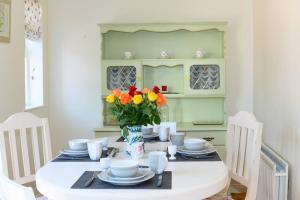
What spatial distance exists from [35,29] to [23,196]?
127 inches

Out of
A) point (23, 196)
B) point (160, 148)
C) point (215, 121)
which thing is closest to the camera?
point (23, 196)

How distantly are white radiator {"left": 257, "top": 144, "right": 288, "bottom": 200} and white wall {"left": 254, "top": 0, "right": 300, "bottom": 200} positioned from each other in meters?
0.06

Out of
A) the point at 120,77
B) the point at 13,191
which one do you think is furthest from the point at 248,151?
the point at 120,77

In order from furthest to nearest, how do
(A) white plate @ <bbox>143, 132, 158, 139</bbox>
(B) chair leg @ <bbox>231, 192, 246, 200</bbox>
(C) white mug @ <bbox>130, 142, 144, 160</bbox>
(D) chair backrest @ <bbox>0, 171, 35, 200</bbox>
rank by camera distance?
1. (B) chair leg @ <bbox>231, 192, 246, 200</bbox>
2. (A) white plate @ <bbox>143, 132, 158, 139</bbox>
3. (C) white mug @ <bbox>130, 142, 144, 160</bbox>
4. (D) chair backrest @ <bbox>0, 171, 35, 200</bbox>

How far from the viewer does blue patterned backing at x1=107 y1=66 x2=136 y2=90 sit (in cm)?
397

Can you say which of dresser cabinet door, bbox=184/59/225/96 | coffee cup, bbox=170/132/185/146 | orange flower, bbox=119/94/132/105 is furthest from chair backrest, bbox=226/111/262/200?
dresser cabinet door, bbox=184/59/225/96

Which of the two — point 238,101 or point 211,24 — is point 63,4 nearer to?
point 211,24

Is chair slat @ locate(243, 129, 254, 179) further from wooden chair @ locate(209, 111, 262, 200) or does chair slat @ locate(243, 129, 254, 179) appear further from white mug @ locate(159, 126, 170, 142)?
white mug @ locate(159, 126, 170, 142)

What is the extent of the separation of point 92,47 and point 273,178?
97.2 inches

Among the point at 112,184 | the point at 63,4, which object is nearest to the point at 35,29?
the point at 63,4

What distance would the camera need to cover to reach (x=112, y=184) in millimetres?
1609

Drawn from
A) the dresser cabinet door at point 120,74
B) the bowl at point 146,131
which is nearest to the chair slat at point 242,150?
the bowl at point 146,131

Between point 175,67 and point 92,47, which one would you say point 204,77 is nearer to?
point 175,67

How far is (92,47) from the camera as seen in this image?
4.23 metres
